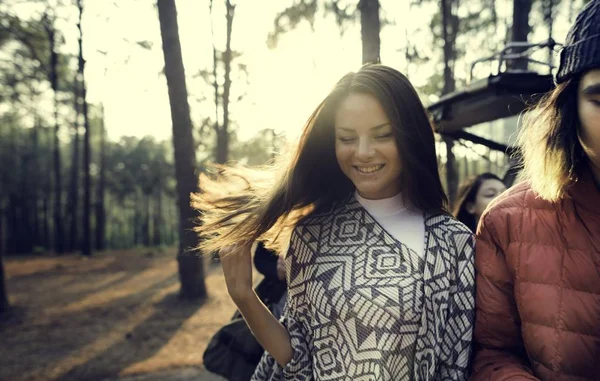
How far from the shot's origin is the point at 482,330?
1.72 meters

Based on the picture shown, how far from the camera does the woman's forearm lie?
1.95 meters

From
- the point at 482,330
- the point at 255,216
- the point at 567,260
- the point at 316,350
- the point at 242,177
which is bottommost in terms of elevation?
the point at 316,350

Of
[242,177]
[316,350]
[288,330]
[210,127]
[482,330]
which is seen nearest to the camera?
[482,330]

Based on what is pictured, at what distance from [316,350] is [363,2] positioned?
13.3 feet

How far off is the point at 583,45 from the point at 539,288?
2.46 ft

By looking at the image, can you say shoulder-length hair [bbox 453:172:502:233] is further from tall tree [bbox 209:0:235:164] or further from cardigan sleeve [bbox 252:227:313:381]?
tall tree [bbox 209:0:235:164]

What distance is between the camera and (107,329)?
7324 mm

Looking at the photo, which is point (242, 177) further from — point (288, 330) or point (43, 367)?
point (43, 367)

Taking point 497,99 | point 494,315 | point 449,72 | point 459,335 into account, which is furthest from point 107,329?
point 449,72

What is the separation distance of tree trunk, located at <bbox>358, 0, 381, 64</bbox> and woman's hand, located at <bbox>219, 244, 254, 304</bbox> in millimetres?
3428

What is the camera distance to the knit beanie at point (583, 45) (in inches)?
53.1

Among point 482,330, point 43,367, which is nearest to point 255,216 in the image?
point 482,330

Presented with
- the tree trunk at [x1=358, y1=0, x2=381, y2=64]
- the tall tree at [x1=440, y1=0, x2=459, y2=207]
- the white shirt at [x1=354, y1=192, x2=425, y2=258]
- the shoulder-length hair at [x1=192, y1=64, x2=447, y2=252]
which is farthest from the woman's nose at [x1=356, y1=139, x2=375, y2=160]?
the tall tree at [x1=440, y1=0, x2=459, y2=207]

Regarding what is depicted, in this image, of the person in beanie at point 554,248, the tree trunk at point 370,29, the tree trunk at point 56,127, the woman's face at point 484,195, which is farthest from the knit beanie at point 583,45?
the tree trunk at point 56,127
